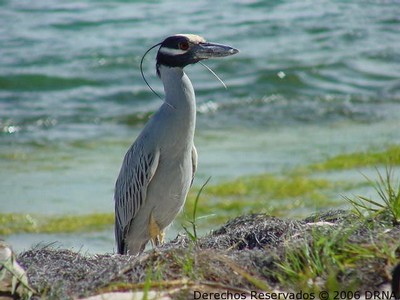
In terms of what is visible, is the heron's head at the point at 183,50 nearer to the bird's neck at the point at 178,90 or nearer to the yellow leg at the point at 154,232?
the bird's neck at the point at 178,90

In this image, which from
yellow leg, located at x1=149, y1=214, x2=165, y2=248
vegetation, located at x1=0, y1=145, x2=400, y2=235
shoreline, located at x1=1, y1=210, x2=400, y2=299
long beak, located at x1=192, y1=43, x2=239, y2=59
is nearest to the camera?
shoreline, located at x1=1, y1=210, x2=400, y2=299

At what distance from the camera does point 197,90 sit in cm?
1517

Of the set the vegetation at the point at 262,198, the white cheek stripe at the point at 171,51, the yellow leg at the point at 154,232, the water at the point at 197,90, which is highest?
the white cheek stripe at the point at 171,51

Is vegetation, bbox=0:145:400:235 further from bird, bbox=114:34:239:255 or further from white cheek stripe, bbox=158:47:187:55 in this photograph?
white cheek stripe, bbox=158:47:187:55

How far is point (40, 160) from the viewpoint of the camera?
11617 mm

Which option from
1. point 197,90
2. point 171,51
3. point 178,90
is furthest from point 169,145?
point 197,90

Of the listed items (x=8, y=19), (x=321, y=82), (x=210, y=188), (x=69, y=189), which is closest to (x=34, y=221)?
(x=69, y=189)

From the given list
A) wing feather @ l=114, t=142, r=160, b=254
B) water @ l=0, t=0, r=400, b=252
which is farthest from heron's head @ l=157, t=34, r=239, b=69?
water @ l=0, t=0, r=400, b=252

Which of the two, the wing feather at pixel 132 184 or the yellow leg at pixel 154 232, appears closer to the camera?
the wing feather at pixel 132 184

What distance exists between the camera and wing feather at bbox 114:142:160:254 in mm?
6281

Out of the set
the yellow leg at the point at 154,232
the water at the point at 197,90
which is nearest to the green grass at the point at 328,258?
the yellow leg at the point at 154,232

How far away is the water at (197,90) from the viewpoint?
35.8 feet

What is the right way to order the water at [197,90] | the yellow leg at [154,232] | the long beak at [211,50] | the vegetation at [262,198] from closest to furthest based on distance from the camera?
1. the long beak at [211,50]
2. the yellow leg at [154,232]
3. the vegetation at [262,198]
4. the water at [197,90]

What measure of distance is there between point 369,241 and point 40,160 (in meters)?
7.90
